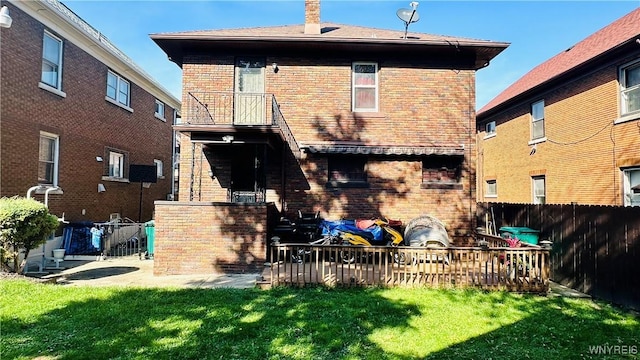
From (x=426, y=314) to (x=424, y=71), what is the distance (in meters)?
7.64

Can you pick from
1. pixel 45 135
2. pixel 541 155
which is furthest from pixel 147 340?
pixel 541 155

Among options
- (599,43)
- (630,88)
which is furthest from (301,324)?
(599,43)

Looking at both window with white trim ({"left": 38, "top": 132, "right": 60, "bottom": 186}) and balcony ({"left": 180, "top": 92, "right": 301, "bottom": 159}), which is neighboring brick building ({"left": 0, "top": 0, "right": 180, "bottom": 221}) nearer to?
window with white trim ({"left": 38, "top": 132, "right": 60, "bottom": 186})

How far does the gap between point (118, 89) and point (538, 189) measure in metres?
19.0

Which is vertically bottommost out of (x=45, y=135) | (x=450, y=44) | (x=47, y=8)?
(x=45, y=135)

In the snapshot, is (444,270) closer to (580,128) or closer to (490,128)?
(580,128)

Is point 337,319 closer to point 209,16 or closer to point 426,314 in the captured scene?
point 426,314

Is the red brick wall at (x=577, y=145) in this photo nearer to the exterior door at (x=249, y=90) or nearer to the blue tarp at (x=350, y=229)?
the blue tarp at (x=350, y=229)

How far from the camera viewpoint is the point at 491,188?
1800cm

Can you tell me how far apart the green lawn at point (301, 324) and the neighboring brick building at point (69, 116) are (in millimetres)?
4937

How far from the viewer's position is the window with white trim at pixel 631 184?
31.4 ft

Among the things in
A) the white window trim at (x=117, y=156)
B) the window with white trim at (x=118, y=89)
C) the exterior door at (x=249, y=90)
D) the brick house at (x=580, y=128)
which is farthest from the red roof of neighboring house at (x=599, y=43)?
the white window trim at (x=117, y=156)

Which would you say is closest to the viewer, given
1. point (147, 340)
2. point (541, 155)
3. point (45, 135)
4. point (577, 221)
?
point (147, 340)

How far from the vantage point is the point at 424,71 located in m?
9.95
